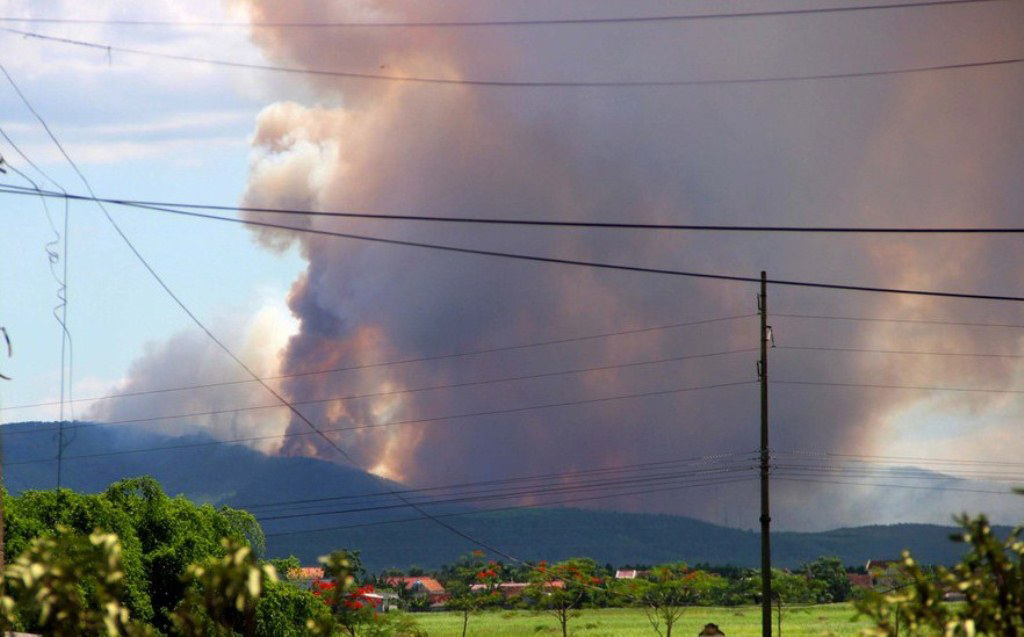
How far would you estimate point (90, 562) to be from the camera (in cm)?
910

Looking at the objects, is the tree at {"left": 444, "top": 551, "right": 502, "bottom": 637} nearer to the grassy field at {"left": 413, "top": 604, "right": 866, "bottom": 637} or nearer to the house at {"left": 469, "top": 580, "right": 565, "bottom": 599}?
the grassy field at {"left": 413, "top": 604, "right": 866, "bottom": 637}

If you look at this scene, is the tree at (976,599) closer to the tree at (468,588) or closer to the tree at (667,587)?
the tree at (667,587)

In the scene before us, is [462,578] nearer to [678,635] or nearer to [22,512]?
[678,635]

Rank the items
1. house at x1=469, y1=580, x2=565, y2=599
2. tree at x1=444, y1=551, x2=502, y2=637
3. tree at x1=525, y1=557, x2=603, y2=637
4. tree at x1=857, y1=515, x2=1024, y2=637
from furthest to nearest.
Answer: house at x1=469, y1=580, x2=565, y2=599, tree at x1=444, y1=551, x2=502, y2=637, tree at x1=525, y1=557, x2=603, y2=637, tree at x1=857, y1=515, x2=1024, y2=637

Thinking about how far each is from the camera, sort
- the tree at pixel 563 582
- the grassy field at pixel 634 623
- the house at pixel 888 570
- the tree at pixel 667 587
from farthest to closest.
Answer: the grassy field at pixel 634 623 → the tree at pixel 563 582 → the tree at pixel 667 587 → the house at pixel 888 570

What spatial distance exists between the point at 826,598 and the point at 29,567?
187254 mm

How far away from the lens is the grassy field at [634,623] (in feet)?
378

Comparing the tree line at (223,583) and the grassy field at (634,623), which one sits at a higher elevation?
the grassy field at (634,623)

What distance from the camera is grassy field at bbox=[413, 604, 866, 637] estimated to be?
115 m

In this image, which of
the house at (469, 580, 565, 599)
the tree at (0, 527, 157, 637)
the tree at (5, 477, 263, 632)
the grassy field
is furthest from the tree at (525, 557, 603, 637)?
the tree at (0, 527, 157, 637)

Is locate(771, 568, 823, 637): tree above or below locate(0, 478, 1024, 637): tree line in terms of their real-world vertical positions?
above

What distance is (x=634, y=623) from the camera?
136 meters

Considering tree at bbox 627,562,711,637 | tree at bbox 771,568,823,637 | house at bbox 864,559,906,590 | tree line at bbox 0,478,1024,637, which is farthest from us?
tree at bbox 771,568,823,637

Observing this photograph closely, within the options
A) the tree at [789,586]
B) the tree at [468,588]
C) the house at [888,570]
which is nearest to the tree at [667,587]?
the tree at [789,586]
